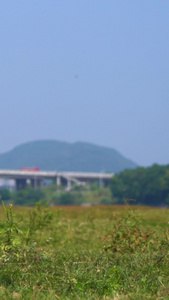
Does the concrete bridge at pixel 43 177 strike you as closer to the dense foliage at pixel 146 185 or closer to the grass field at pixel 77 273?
the dense foliage at pixel 146 185

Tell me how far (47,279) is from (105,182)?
118 m

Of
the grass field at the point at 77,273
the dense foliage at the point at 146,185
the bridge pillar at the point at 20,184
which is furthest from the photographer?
the bridge pillar at the point at 20,184

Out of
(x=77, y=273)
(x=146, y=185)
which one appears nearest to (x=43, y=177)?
(x=146, y=185)

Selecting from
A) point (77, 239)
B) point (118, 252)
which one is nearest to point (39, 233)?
point (77, 239)

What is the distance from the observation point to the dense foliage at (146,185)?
3494 inches

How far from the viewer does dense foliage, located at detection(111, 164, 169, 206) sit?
88.8 m

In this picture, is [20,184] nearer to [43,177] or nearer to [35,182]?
[35,182]

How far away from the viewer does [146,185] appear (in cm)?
9112

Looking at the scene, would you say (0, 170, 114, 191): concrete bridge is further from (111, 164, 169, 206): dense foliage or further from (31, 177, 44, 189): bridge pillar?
(111, 164, 169, 206): dense foliage

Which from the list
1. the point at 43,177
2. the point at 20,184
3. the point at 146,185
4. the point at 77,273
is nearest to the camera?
the point at 77,273

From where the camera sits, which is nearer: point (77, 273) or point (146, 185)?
point (77, 273)

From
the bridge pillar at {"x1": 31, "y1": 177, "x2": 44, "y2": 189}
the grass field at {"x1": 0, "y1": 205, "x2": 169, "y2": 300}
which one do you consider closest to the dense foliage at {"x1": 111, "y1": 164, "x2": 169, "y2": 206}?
the bridge pillar at {"x1": 31, "y1": 177, "x2": 44, "y2": 189}

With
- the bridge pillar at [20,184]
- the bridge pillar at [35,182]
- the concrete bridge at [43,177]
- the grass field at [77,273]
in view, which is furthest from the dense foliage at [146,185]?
the grass field at [77,273]

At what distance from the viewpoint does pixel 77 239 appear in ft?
40.6
